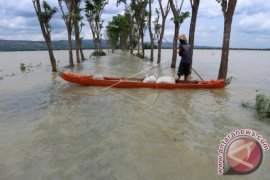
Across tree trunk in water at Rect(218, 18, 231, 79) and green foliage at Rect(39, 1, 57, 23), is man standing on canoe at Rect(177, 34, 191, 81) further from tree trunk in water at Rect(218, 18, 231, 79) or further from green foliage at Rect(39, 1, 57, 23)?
green foliage at Rect(39, 1, 57, 23)

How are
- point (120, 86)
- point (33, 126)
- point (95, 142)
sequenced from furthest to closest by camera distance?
point (120, 86), point (33, 126), point (95, 142)

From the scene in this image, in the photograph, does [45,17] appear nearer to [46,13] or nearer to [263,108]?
[46,13]

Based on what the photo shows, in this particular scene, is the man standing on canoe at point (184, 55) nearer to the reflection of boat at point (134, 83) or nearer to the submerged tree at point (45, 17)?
the reflection of boat at point (134, 83)

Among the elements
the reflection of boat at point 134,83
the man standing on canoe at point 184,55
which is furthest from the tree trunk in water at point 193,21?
the reflection of boat at point 134,83

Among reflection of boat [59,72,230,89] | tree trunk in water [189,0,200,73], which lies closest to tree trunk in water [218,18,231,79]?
reflection of boat [59,72,230,89]

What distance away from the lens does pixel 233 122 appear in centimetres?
773

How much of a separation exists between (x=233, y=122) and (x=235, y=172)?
3.37 meters

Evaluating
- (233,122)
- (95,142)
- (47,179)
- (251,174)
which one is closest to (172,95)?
(233,122)

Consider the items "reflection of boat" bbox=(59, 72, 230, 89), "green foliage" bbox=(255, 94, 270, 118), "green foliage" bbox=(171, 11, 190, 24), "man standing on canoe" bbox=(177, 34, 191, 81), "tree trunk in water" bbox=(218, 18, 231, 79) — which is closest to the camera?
"green foliage" bbox=(255, 94, 270, 118)

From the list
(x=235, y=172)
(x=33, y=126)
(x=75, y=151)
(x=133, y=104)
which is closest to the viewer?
(x=235, y=172)

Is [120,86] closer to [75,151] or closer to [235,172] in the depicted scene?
[75,151]

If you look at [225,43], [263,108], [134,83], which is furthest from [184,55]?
[263,108]

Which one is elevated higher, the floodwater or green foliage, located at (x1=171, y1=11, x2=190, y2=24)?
green foliage, located at (x1=171, y1=11, x2=190, y2=24)

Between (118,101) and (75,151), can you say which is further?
(118,101)
